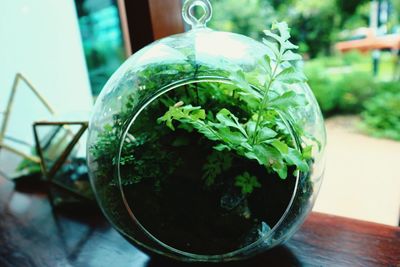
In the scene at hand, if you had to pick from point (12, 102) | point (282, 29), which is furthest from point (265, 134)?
point (12, 102)

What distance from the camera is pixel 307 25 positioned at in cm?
313

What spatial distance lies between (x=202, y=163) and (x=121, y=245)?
0.23m

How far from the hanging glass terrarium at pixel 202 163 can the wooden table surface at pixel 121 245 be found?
64 millimetres

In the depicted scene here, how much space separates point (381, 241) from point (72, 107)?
89 centimetres

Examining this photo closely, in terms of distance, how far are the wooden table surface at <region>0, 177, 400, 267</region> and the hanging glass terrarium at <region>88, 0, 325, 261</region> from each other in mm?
64

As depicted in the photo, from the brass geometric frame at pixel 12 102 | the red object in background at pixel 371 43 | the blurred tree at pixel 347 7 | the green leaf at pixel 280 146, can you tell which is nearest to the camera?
the green leaf at pixel 280 146

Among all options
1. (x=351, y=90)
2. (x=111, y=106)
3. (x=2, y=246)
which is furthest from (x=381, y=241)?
(x=351, y=90)

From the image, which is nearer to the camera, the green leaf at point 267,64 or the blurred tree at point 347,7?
the green leaf at point 267,64

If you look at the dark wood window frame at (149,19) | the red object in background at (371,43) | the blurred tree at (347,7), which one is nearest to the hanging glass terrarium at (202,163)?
the dark wood window frame at (149,19)

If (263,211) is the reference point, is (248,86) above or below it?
above

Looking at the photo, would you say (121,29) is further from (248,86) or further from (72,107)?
(248,86)

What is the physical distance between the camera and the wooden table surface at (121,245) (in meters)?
0.47

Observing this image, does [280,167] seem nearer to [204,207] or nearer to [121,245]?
[204,207]

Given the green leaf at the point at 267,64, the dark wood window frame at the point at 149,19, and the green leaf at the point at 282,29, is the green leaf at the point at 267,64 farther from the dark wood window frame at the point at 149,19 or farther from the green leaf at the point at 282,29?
the dark wood window frame at the point at 149,19
